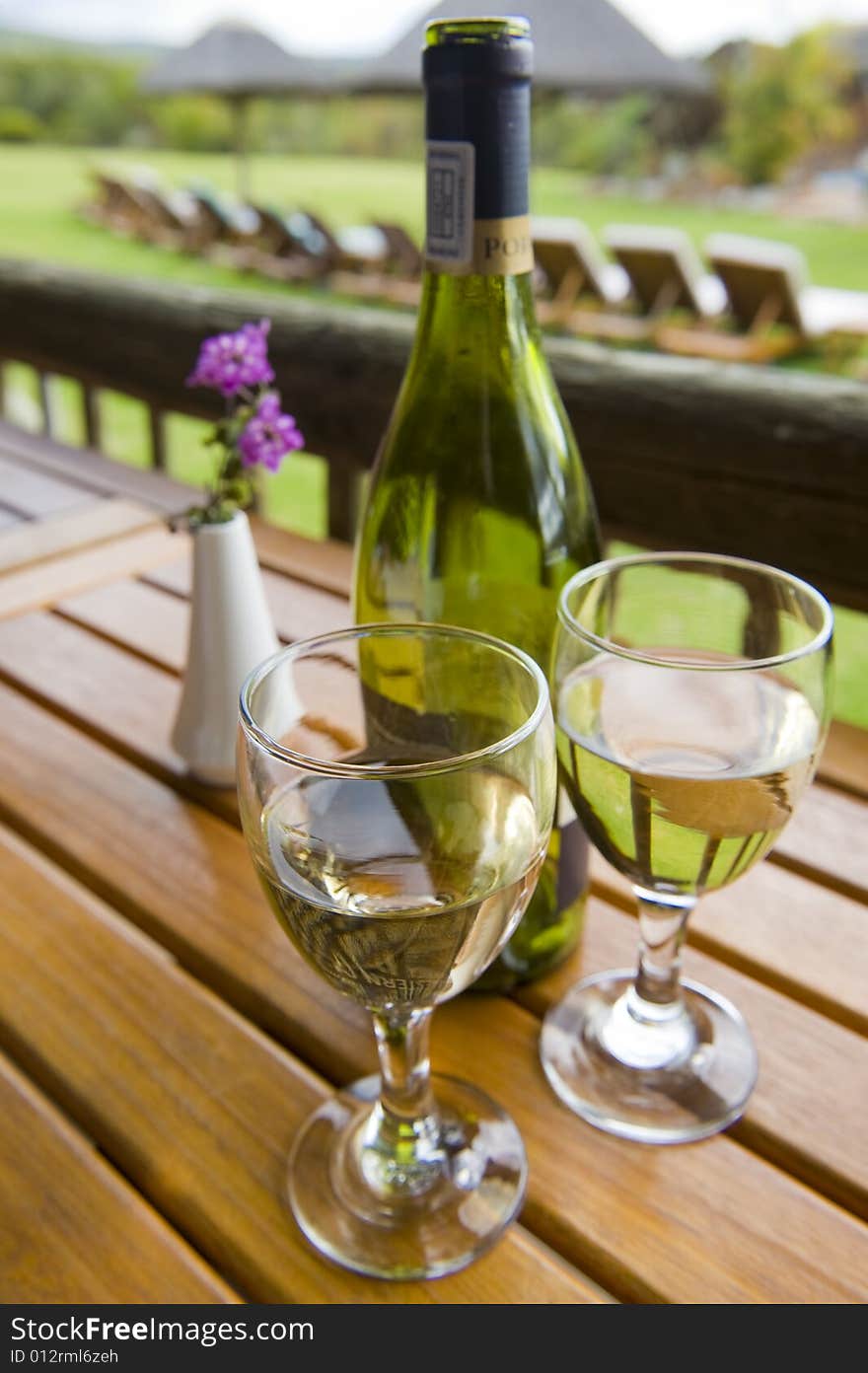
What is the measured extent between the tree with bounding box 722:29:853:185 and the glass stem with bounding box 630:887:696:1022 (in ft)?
55.6

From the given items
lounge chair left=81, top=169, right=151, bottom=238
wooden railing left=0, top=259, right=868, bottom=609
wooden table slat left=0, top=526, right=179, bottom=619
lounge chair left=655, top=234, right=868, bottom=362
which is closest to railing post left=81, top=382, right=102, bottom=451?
wooden railing left=0, top=259, right=868, bottom=609

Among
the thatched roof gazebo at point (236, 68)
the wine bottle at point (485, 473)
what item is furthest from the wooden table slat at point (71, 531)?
the thatched roof gazebo at point (236, 68)

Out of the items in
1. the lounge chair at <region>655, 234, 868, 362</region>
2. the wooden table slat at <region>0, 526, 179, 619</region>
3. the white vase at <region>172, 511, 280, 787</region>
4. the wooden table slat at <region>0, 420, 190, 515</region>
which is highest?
the white vase at <region>172, 511, 280, 787</region>

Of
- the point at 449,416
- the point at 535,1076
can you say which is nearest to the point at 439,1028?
the point at 535,1076

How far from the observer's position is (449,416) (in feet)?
2.14

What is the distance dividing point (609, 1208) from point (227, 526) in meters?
0.47

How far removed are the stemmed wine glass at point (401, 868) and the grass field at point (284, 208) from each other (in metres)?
2.50

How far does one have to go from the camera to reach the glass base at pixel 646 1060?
53cm

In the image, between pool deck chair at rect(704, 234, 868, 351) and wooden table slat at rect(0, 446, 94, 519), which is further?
pool deck chair at rect(704, 234, 868, 351)

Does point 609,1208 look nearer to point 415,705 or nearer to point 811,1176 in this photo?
point 811,1176

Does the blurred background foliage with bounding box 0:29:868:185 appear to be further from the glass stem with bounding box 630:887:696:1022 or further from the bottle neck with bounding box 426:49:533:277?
the glass stem with bounding box 630:887:696:1022

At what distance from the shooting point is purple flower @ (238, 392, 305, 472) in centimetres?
70

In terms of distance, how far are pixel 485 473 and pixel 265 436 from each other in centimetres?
15

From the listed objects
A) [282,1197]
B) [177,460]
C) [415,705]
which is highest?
[415,705]
